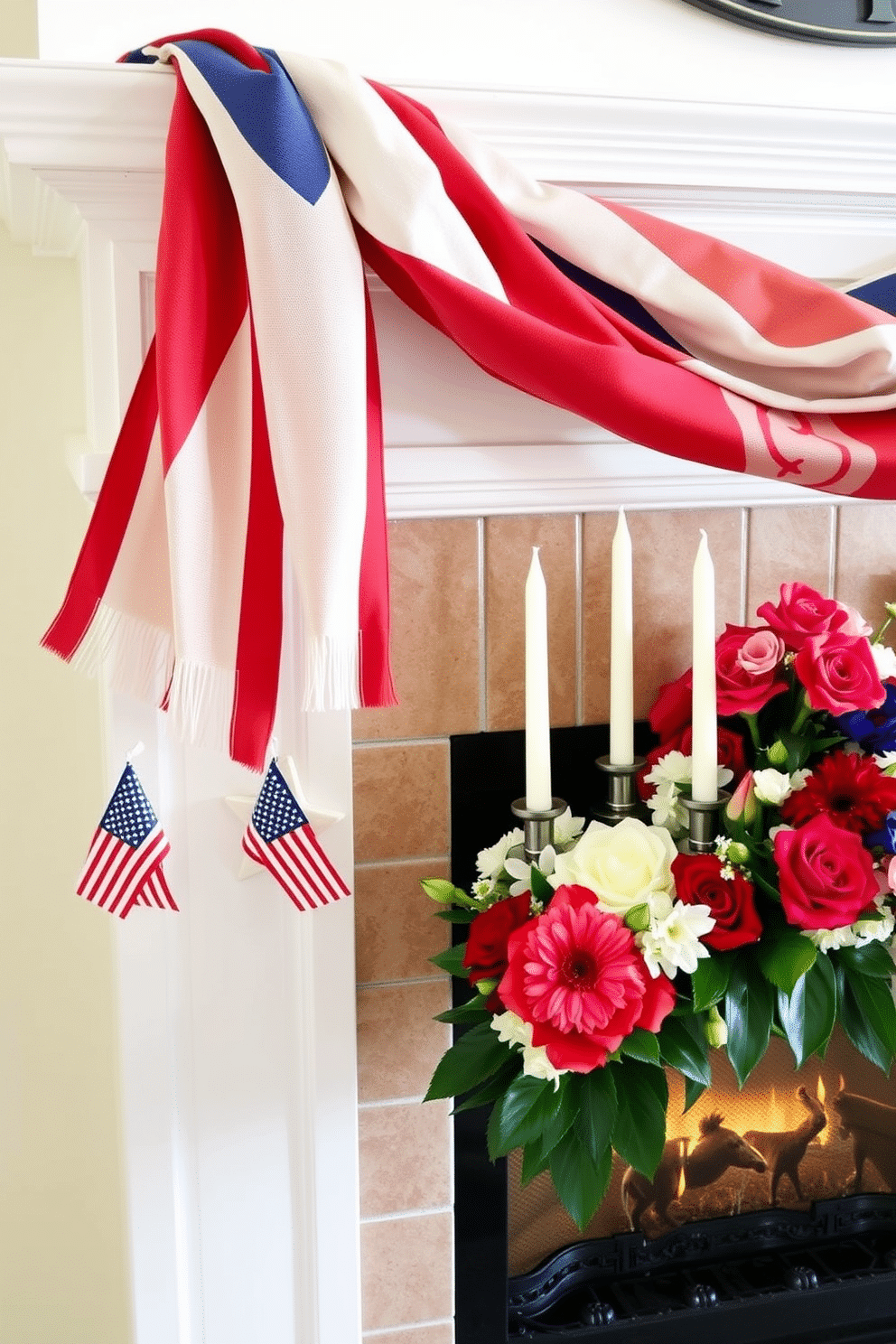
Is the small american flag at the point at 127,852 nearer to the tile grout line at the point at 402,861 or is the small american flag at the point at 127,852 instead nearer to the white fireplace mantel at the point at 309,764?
the white fireplace mantel at the point at 309,764

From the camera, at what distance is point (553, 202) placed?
0.95 meters

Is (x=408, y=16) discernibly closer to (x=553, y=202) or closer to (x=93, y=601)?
(x=553, y=202)

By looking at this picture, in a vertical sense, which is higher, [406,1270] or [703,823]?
[703,823]

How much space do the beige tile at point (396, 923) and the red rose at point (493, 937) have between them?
12cm

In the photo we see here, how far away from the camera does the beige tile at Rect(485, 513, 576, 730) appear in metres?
1.08

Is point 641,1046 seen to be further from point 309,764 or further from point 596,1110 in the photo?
point 309,764

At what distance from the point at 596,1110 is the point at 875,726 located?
407 millimetres

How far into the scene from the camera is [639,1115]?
3.09 ft

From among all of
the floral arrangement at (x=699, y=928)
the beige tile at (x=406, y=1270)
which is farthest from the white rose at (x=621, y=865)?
the beige tile at (x=406, y=1270)

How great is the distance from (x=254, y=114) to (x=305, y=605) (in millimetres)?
364

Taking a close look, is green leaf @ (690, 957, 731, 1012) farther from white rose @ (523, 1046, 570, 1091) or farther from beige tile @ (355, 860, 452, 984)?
beige tile @ (355, 860, 452, 984)

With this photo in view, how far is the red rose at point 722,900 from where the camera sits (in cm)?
93

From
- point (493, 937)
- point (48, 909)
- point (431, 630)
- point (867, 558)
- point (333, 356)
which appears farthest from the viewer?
point (48, 909)

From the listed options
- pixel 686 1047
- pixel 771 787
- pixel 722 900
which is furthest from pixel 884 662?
pixel 686 1047
